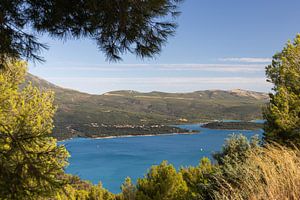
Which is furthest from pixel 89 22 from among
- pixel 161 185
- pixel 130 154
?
pixel 130 154

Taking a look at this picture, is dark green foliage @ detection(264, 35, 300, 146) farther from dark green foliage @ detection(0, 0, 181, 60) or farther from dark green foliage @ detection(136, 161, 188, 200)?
dark green foliage @ detection(0, 0, 181, 60)

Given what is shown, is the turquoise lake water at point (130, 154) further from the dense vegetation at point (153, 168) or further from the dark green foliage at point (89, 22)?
the dark green foliage at point (89, 22)

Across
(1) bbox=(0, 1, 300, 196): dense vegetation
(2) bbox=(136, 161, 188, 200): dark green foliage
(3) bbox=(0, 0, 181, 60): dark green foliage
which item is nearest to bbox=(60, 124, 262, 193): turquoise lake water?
(2) bbox=(136, 161, 188, 200): dark green foliage

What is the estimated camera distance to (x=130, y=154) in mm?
133125

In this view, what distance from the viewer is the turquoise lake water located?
4043 inches

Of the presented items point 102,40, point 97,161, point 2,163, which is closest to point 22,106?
point 102,40

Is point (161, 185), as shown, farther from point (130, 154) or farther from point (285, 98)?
point (130, 154)

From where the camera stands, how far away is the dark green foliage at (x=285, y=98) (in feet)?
52.7

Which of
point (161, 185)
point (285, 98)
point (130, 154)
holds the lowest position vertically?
point (130, 154)

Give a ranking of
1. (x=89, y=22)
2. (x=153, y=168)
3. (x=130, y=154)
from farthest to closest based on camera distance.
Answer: (x=130, y=154) → (x=153, y=168) → (x=89, y=22)

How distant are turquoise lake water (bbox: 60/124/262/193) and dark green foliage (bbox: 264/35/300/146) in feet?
225

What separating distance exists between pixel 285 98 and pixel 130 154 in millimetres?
120108

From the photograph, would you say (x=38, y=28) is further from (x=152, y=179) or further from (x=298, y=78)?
(x=152, y=179)

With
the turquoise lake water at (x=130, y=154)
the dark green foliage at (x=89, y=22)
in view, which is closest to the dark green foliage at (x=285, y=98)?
the dark green foliage at (x=89, y=22)
